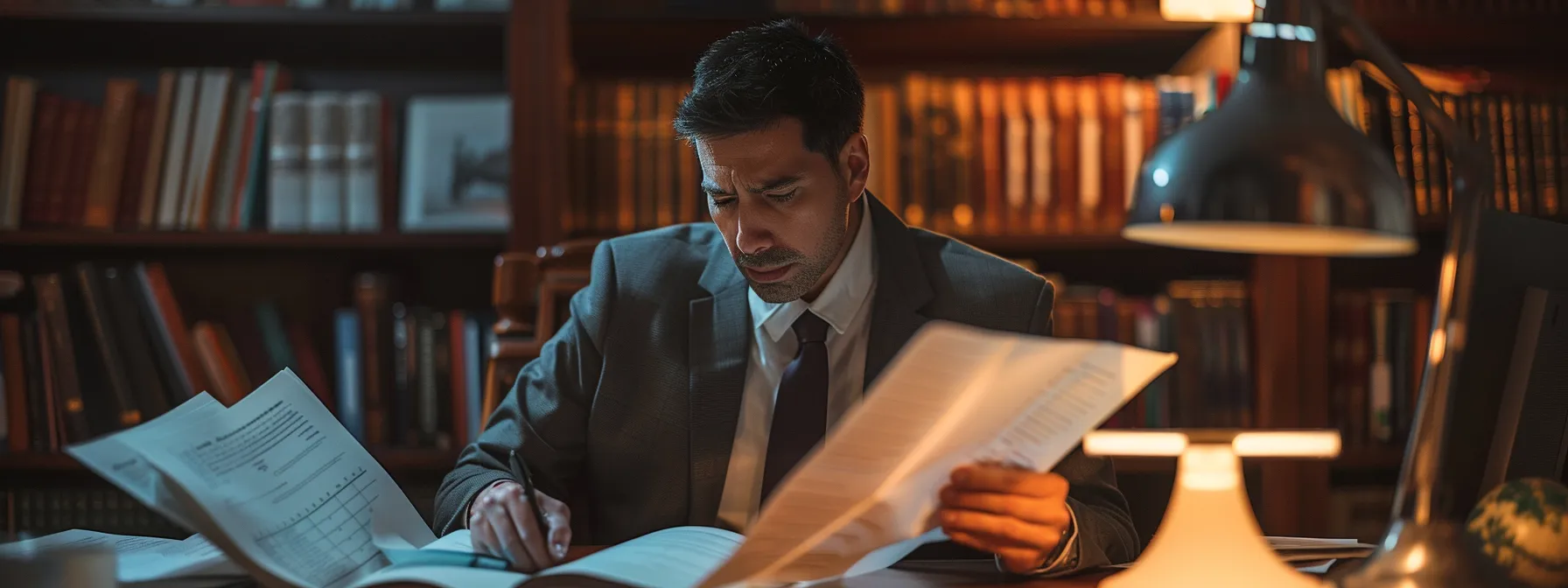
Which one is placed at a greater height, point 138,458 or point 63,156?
point 63,156

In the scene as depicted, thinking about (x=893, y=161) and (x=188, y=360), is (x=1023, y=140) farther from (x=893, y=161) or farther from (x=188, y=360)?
(x=188, y=360)

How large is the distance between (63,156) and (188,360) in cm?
41

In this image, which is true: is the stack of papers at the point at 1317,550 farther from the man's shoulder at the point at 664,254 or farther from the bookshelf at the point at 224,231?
the bookshelf at the point at 224,231

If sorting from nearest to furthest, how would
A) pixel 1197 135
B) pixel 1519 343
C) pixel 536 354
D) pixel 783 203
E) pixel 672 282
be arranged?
1. pixel 1197 135
2. pixel 1519 343
3. pixel 783 203
4. pixel 672 282
5. pixel 536 354

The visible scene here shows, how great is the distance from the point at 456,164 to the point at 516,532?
134cm

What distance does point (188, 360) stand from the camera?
6.59 feet

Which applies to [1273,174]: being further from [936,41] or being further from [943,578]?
[936,41]

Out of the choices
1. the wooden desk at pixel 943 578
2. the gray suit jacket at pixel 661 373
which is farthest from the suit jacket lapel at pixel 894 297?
the wooden desk at pixel 943 578

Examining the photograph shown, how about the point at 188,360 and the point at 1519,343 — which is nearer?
the point at 1519,343

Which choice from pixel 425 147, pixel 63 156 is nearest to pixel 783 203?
pixel 425 147

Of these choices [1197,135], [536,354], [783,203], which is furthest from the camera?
[536,354]

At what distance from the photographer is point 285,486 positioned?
837 millimetres

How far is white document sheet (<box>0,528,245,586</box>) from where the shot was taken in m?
0.79

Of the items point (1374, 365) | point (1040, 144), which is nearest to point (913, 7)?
point (1040, 144)
